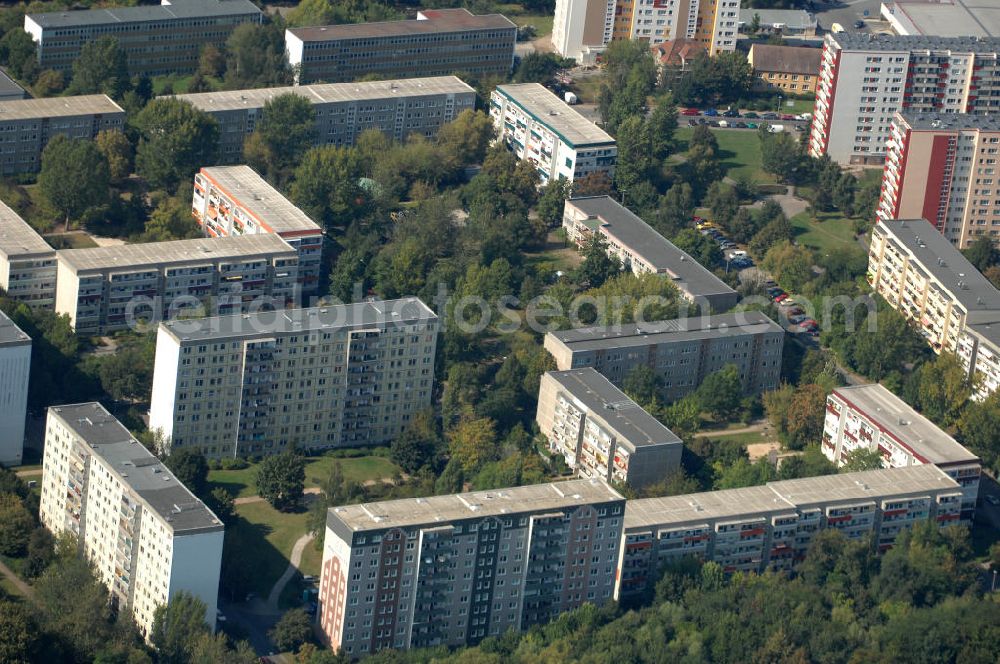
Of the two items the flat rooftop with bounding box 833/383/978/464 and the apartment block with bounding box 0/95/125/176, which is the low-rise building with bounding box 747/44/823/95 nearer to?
the apartment block with bounding box 0/95/125/176

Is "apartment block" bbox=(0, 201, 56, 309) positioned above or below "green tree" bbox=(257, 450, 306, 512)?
above

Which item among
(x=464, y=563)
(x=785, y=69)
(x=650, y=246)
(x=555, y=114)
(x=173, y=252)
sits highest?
(x=785, y=69)

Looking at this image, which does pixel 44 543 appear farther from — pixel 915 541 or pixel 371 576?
pixel 915 541

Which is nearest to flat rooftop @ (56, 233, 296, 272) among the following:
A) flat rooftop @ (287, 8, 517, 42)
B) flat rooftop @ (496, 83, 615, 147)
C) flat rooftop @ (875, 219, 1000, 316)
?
flat rooftop @ (496, 83, 615, 147)

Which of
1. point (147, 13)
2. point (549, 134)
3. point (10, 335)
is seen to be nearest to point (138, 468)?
point (10, 335)

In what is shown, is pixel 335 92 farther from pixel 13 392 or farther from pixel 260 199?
pixel 13 392
